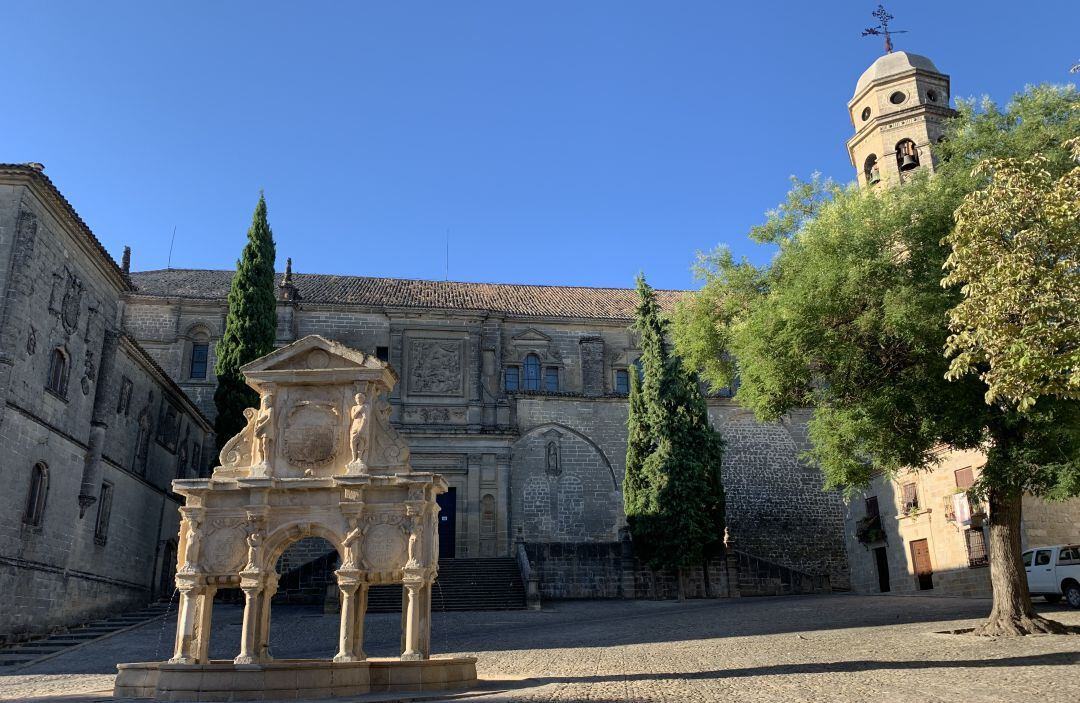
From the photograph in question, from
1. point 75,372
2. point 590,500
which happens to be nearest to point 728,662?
point 75,372

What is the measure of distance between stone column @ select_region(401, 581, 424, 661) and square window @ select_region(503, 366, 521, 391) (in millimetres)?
23482

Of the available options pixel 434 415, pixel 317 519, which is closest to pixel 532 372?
pixel 434 415

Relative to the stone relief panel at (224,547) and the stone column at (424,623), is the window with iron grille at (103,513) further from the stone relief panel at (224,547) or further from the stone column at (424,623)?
the stone column at (424,623)

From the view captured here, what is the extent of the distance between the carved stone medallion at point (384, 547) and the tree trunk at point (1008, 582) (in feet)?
35.4

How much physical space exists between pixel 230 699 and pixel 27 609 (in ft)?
35.7

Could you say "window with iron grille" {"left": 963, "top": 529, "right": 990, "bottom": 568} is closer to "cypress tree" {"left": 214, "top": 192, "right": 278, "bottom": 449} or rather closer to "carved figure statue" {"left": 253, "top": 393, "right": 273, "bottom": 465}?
"carved figure statue" {"left": 253, "top": 393, "right": 273, "bottom": 465}

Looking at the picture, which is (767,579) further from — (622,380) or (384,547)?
(384,547)

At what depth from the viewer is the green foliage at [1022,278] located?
33.7ft

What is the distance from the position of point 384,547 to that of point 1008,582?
1138 centimetres

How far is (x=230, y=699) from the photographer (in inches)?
444

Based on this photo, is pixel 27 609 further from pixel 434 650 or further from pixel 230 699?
pixel 230 699

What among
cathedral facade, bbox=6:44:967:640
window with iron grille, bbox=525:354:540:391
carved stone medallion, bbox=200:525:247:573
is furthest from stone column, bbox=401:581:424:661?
window with iron grille, bbox=525:354:540:391

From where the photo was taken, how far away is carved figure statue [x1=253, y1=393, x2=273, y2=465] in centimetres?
1364

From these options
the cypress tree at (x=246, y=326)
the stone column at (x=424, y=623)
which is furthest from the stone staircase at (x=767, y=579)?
the stone column at (x=424, y=623)
